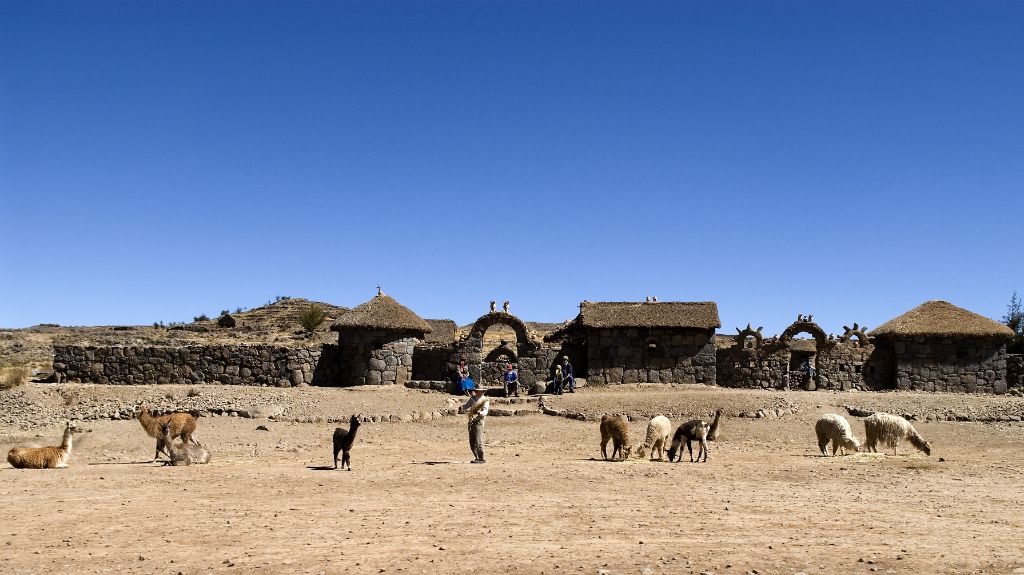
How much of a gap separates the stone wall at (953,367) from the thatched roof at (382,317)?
747 inches

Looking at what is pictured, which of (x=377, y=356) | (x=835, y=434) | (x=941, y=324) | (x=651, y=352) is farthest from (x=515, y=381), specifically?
(x=941, y=324)

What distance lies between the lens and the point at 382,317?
3325 cm

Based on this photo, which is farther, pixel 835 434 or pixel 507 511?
pixel 835 434

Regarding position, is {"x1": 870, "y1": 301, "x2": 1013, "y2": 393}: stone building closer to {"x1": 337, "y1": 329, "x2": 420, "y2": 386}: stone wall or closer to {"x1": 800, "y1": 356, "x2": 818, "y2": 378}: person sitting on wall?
{"x1": 800, "y1": 356, "x2": 818, "y2": 378}: person sitting on wall

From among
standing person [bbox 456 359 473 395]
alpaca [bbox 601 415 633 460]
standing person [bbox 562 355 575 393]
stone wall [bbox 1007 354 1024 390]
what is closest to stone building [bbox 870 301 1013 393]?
stone wall [bbox 1007 354 1024 390]

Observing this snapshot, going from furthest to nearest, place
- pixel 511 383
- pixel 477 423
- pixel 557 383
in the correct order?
pixel 557 383 → pixel 511 383 → pixel 477 423

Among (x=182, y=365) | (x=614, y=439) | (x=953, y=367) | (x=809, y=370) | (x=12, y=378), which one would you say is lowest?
(x=614, y=439)

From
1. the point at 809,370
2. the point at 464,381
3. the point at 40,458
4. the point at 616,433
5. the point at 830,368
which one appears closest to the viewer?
the point at 40,458

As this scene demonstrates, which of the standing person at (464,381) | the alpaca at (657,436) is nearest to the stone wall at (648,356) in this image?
the standing person at (464,381)

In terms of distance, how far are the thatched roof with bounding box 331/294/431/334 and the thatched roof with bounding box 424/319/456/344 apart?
9493 millimetres

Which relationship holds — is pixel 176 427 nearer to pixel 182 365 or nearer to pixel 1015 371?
pixel 182 365

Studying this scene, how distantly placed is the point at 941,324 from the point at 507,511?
27.8m

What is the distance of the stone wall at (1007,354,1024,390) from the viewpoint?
117ft

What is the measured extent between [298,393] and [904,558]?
2329 cm
